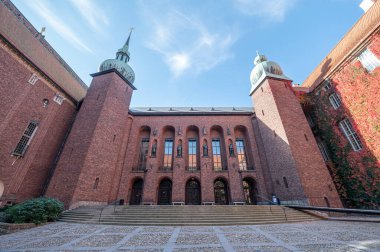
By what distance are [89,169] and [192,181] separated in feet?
34.7

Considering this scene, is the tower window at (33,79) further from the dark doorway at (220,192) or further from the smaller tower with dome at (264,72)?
the smaller tower with dome at (264,72)

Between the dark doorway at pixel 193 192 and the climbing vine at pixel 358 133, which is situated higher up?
the climbing vine at pixel 358 133

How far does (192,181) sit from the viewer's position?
18.7m

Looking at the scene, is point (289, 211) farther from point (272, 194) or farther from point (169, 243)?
point (169, 243)

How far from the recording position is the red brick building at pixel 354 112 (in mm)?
12172

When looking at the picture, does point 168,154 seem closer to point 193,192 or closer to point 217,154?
point 193,192

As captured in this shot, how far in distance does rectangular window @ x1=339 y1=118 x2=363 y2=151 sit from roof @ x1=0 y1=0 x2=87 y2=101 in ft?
90.3

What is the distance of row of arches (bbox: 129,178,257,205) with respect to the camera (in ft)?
57.1

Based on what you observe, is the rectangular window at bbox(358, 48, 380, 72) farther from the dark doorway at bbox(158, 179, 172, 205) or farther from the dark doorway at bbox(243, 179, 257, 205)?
the dark doorway at bbox(158, 179, 172, 205)

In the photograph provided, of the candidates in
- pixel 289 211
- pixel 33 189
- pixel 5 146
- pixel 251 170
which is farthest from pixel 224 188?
pixel 5 146

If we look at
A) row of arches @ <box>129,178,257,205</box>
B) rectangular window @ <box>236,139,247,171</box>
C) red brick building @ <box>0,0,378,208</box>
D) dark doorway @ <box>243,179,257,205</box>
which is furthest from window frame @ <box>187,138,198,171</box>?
dark doorway @ <box>243,179,257,205</box>

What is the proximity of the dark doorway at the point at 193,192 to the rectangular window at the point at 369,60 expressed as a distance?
18489 mm

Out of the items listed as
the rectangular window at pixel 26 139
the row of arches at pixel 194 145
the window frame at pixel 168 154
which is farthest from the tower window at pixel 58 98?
the window frame at pixel 168 154

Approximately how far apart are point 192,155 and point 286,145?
1002 cm
